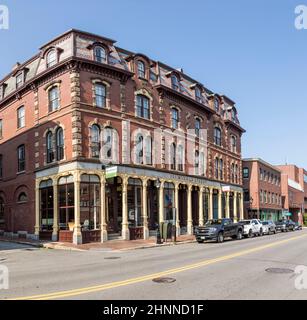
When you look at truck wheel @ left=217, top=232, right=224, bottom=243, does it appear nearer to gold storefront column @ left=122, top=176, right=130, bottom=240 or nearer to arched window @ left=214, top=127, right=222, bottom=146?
gold storefront column @ left=122, top=176, right=130, bottom=240

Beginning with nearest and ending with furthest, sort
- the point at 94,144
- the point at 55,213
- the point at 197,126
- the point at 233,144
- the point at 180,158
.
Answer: the point at 55,213, the point at 94,144, the point at 180,158, the point at 197,126, the point at 233,144

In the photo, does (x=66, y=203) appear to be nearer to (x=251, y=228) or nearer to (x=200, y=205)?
(x=200, y=205)

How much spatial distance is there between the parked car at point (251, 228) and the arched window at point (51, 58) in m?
20.1

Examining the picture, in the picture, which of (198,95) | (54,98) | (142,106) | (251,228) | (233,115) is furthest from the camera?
(233,115)

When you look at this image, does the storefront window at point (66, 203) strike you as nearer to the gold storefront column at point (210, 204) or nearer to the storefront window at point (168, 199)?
the storefront window at point (168, 199)

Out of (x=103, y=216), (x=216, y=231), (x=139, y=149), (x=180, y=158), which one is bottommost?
(x=216, y=231)

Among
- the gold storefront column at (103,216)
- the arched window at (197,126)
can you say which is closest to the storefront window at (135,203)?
the gold storefront column at (103,216)

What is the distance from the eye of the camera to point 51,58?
28781mm

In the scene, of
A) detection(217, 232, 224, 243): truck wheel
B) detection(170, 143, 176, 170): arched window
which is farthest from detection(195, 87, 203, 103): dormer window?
detection(217, 232, 224, 243): truck wheel

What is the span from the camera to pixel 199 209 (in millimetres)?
38562

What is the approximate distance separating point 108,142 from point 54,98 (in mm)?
5177

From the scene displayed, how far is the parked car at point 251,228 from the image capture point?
3331cm

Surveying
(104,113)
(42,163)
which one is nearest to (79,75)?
(104,113)

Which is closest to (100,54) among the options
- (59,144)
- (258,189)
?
(59,144)
